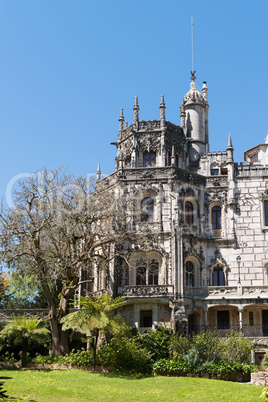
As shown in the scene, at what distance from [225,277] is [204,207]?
5920mm

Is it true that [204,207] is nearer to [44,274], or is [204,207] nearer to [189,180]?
[189,180]

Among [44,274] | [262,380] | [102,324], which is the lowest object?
[262,380]

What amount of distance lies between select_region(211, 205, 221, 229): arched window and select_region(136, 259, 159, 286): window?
20.6 feet

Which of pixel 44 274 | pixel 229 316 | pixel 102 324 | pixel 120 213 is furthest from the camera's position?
pixel 229 316

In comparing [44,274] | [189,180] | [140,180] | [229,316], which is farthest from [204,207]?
[44,274]

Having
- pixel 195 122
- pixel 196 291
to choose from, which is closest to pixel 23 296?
pixel 196 291

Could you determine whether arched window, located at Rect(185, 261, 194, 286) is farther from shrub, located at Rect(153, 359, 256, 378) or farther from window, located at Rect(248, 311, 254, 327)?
shrub, located at Rect(153, 359, 256, 378)

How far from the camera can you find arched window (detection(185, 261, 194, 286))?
125 feet

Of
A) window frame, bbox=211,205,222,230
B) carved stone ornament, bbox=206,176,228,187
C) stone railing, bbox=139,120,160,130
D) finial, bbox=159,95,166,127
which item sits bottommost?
window frame, bbox=211,205,222,230

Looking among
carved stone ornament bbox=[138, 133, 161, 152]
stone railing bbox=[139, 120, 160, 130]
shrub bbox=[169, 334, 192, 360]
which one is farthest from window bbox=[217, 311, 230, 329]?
stone railing bbox=[139, 120, 160, 130]

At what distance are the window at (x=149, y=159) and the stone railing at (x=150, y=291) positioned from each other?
1194cm

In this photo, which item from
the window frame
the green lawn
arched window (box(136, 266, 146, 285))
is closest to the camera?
the green lawn

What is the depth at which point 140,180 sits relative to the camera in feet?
130

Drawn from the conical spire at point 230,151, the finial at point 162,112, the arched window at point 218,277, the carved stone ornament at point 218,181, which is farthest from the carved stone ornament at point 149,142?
the arched window at point 218,277
